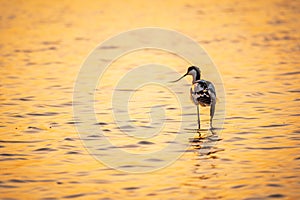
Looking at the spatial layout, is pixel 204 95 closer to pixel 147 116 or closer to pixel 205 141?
pixel 205 141

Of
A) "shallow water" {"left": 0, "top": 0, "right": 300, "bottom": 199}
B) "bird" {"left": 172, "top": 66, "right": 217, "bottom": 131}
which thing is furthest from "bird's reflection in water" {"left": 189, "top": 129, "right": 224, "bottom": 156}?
"bird" {"left": 172, "top": 66, "right": 217, "bottom": 131}

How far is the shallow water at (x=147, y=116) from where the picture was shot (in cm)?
984

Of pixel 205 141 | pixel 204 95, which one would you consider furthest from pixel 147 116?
pixel 205 141

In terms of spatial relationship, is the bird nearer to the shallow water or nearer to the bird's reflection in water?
the bird's reflection in water

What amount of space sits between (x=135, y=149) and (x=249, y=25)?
17.3 meters

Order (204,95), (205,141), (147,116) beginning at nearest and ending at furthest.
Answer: (205,141), (204,95), (147,116)

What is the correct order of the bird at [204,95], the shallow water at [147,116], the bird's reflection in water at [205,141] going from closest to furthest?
the shallow water at [147,116], the bird's reflection in water at [205,141], the bird at [204,95]

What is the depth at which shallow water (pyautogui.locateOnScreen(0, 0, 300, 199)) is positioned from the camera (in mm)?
9836

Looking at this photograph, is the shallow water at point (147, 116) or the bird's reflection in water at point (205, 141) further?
the bird's reflection in water at point (205, 141)

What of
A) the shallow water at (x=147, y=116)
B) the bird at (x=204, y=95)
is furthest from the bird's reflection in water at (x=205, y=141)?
the bird at (x=204, y=95)

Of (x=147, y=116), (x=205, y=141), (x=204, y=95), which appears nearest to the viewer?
(x=205, y=141)

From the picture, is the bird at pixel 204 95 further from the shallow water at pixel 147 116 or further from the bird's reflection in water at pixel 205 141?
the shallow water at pixel 147 116

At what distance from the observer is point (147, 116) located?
1419cm

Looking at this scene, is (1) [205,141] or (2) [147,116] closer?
(1) [205,141]
